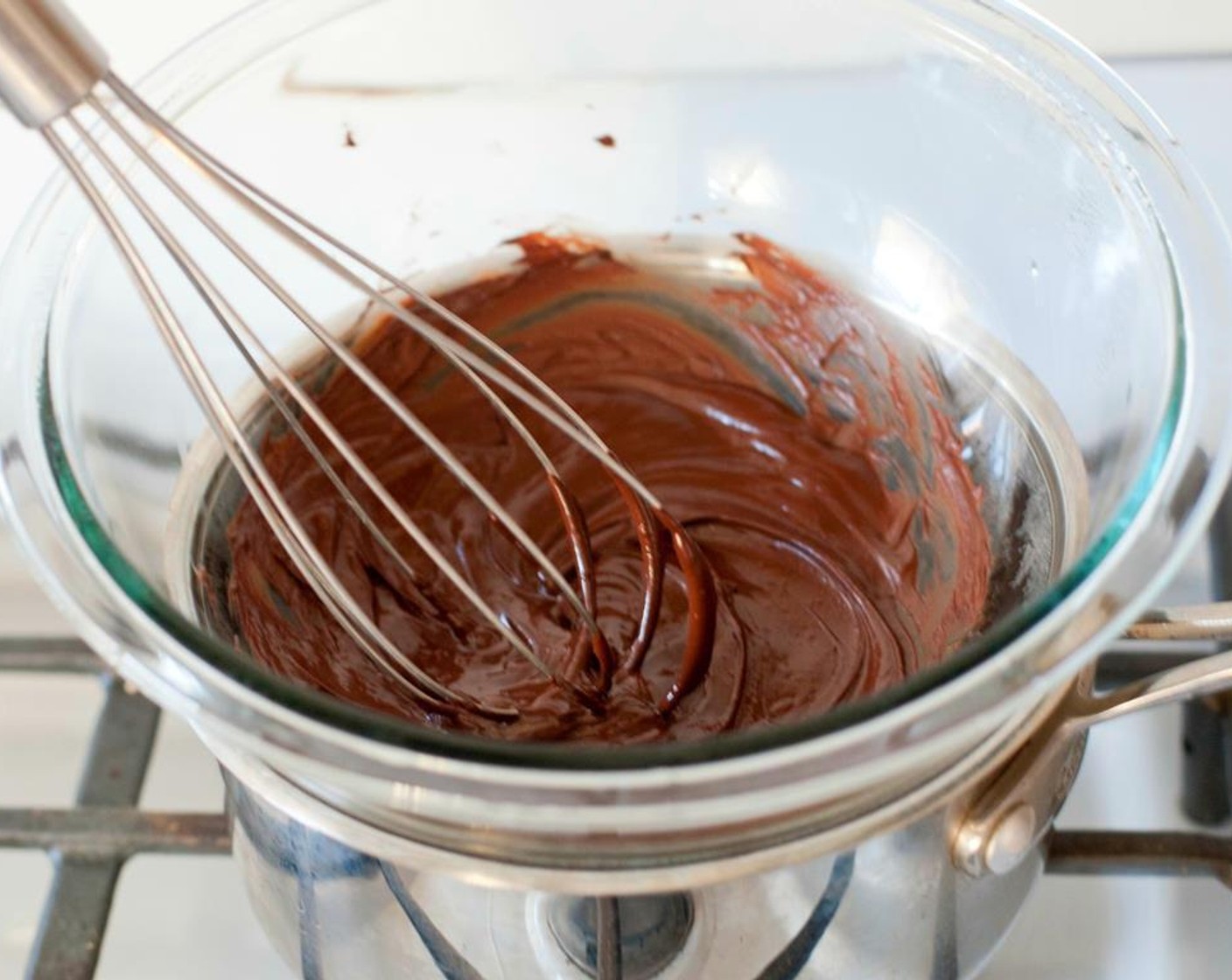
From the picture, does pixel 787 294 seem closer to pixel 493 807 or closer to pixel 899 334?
pixel 899 334

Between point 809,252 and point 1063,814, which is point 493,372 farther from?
point 1063,814

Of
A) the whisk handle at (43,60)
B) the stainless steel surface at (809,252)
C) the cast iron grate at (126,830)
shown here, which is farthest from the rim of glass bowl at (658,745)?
the cast iron grate at (126,830)

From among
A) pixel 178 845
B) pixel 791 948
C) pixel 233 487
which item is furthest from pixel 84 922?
pixel 791 948

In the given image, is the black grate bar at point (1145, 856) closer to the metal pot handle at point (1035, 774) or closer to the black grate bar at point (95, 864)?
the metal pot handle at point (1035, 774)

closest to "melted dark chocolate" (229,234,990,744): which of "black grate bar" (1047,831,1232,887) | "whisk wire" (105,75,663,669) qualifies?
"whisk wire" (105,75,663,669)

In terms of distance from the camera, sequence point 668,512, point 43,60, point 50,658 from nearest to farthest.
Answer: point 43,60 < point 668,512 < point 50,658

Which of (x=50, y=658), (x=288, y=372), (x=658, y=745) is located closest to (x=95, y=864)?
(x=50, y=658)
